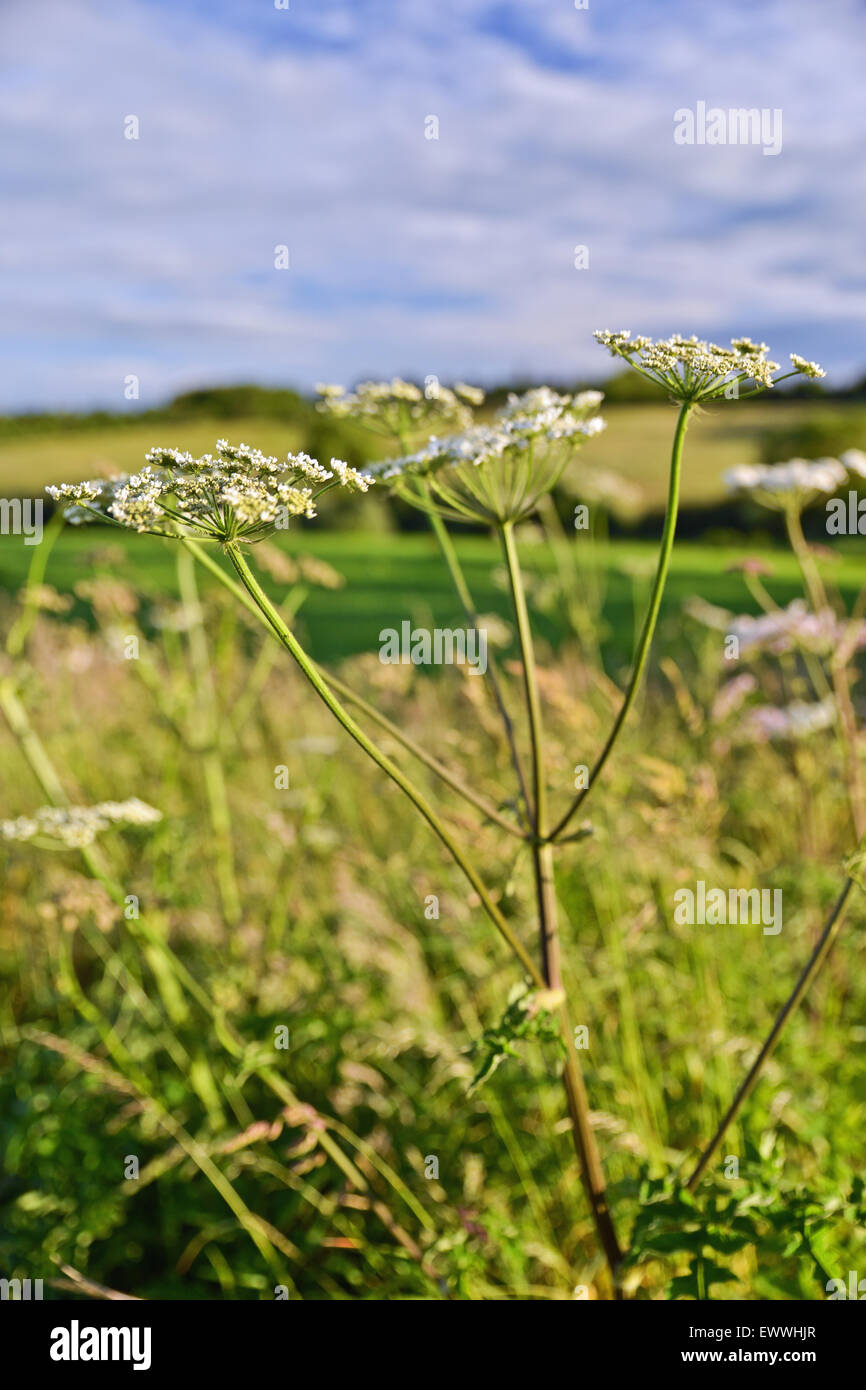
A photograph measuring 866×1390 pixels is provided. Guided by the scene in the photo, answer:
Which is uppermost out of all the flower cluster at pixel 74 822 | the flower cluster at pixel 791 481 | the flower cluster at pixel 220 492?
the flower cluster at pixel 791 481

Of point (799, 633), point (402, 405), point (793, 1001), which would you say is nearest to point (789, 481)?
point (799, 633)

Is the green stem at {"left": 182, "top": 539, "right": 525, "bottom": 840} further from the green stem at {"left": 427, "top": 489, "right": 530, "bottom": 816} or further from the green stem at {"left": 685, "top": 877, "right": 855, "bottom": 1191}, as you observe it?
→ the green stem at {"left": 685, "top": 877, "right": 855, "bottom": 1191}

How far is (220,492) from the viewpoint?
4.84 feet

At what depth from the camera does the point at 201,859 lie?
4.43m

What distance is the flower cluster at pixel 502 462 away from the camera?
72.8 inches

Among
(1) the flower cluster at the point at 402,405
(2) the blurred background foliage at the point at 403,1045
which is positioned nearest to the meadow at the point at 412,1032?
(2) the blurred background foliage at the point at 403,1045

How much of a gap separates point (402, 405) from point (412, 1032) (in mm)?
1377

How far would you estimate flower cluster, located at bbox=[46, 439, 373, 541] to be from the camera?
145 centimetres

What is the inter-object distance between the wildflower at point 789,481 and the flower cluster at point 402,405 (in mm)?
1393

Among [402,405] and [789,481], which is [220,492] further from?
[789,481]

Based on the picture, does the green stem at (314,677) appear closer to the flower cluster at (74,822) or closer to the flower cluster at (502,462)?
the flower cluster at (502,462)

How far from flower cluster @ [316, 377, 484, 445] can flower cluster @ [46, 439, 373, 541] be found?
0.71 m
